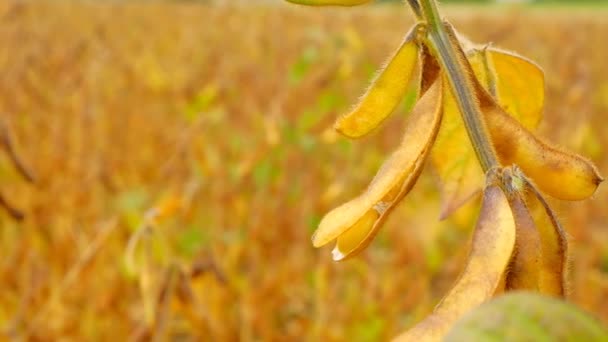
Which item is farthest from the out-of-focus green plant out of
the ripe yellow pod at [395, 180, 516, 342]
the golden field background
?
the golden field background

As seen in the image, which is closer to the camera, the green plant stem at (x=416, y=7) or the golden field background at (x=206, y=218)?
the green plant stem at (x=416, y=7)

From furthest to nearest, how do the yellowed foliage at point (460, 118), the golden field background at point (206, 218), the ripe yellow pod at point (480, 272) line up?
the golden field background at point (206, 218) → the yellowed foliage at point (460, 118) → the ripe yellow pod at point (480, 272)

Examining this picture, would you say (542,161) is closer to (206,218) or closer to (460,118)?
(460,118)

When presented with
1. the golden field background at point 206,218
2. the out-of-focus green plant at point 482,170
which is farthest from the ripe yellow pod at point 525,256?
the golden field background at point 206,218

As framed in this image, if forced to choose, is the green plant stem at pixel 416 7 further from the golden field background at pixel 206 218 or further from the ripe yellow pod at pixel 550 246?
the golden field background at pixel 206 218

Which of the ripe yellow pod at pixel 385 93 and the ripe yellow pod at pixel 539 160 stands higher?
the ripe yellow pod at pixel 385 93

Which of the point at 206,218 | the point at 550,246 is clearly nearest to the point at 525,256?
the point at 550,246

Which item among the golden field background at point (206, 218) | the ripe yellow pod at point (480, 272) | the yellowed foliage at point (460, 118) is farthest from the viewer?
the golden field background at point (206, 218)
